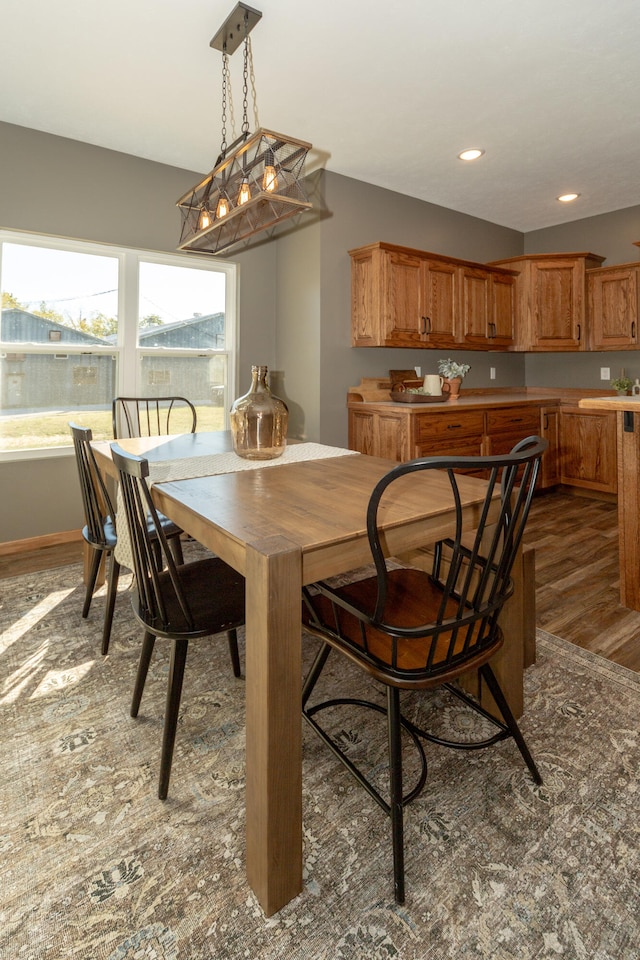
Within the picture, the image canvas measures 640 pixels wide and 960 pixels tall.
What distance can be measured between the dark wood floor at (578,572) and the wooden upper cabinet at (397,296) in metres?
1.77

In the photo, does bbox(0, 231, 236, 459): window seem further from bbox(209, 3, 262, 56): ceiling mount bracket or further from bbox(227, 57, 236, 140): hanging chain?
bbox(209, 3, 262, 56): ceiling mount bracket

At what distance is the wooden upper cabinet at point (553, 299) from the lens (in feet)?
16.1

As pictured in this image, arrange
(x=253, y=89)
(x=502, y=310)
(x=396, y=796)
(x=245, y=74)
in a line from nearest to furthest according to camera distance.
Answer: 1. (x=396, y=796)
2. (x=245, y=74)
3. (x=253, y=89)
4. (x=502, y=310)

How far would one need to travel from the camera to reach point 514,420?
457cm

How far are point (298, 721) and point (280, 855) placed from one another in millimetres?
283

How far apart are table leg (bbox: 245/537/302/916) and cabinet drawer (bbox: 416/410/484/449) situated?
2873 millimetres

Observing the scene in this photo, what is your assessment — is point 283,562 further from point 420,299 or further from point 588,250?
point 588,250

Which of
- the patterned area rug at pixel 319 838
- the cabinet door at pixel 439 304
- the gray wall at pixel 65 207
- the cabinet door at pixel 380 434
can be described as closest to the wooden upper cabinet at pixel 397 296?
the cabinet door at pixel 439 304

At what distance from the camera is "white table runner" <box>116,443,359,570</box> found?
Result: 1.73 meters

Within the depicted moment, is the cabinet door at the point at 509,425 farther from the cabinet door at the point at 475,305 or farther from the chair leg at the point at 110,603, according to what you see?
the chair leg at the point at 110,603

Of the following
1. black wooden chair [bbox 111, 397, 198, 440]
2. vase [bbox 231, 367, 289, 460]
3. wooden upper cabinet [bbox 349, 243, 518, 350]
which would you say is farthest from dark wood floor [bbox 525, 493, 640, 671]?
black wooden chair [bbox 111, 397, 198, 440]

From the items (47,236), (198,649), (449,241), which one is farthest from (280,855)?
(449,241)

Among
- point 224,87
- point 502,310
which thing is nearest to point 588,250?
point 502,310

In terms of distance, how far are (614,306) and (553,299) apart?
0.53 metres
